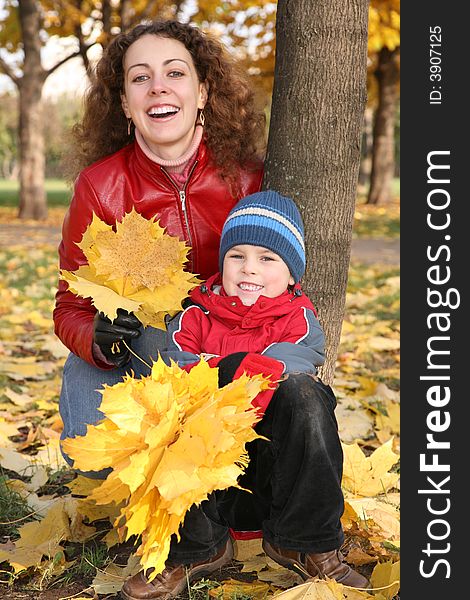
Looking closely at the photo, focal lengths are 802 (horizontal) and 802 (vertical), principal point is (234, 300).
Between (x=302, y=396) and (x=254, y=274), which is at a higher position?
(x=254, y=274)

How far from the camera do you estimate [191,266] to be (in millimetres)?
2852

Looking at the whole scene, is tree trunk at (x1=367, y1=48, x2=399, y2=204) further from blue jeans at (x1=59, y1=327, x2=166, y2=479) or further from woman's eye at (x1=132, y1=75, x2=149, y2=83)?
blue jeans at (x1=59, y1=327, x2=166, y2=479)

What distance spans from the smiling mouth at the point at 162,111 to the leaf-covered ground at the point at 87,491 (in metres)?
1.27

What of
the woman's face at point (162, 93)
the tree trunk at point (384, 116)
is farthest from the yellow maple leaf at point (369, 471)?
the tree trunk at point (384, 116)

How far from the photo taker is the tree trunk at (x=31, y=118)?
45.2ft

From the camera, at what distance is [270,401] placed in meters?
2.16

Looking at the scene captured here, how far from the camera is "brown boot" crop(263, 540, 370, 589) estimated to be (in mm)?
2150

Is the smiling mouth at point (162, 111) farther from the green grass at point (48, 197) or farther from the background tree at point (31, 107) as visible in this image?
the background tree at point (31, 107)

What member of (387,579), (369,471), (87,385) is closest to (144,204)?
(87,385)

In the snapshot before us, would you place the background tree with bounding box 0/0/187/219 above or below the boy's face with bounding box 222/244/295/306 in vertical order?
above

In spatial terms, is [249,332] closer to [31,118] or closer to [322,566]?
[322,566]

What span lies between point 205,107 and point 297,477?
1.48 m

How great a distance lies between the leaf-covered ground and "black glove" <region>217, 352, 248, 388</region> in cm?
56

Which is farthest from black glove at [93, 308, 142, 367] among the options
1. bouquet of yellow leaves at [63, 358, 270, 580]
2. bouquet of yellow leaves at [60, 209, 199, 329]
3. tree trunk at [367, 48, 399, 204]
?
tree trunk at [367, 48, 399, 204]
